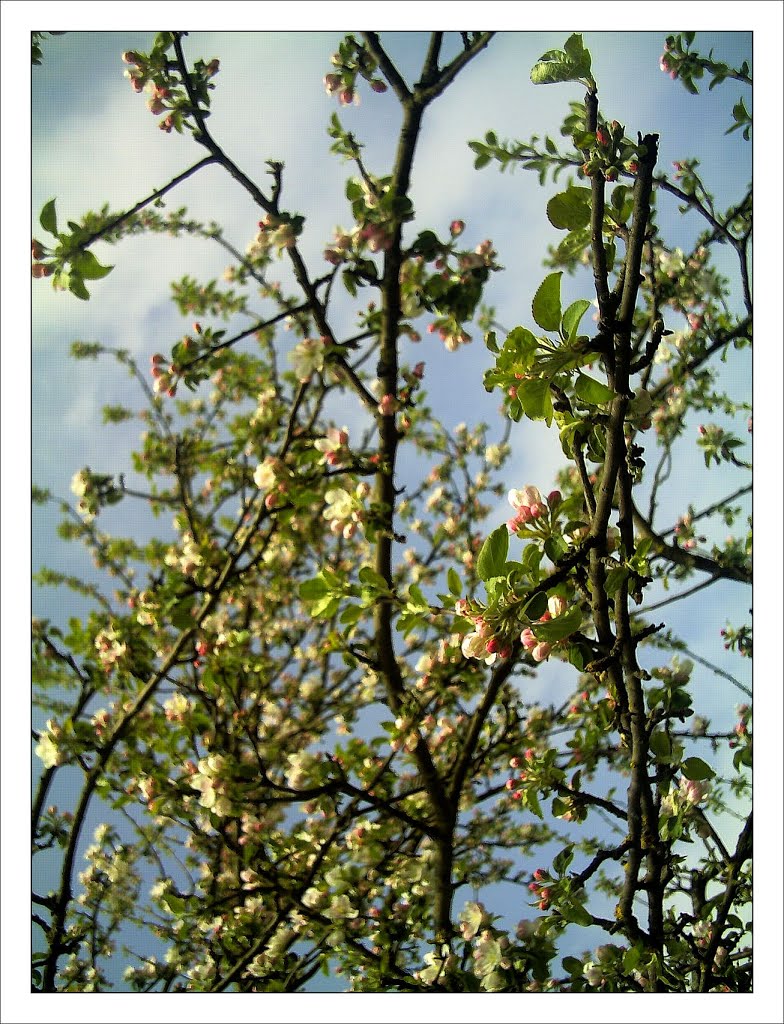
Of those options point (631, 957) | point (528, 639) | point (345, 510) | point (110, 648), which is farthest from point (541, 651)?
point (110, 648)

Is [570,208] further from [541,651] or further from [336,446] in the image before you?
[336,446]

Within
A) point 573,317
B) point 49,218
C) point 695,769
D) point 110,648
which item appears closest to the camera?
point 573,317

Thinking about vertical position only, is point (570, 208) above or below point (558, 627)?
above

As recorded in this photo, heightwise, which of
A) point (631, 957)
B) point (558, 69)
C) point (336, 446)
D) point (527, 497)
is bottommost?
point (631, 957)

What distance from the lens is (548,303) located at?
90cm

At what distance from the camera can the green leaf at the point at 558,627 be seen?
962 mm

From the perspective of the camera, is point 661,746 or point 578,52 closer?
point 578,52

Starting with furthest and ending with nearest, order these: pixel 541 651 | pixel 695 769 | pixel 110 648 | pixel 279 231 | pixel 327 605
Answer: pixel 110 648 → pixel 279 231 → pixel 327 605 → pixel 695 769 → pixel 541 651

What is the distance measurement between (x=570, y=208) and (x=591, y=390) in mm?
340

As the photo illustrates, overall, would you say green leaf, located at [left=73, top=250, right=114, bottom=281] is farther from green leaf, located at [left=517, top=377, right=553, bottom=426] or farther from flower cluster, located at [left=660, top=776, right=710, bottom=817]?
flower cluster, located at [left=660, top=776, right=710, bottom=817]

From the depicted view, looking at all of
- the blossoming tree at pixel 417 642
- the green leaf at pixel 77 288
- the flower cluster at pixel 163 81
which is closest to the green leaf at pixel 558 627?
the blossoming tree at pixel 417 642
